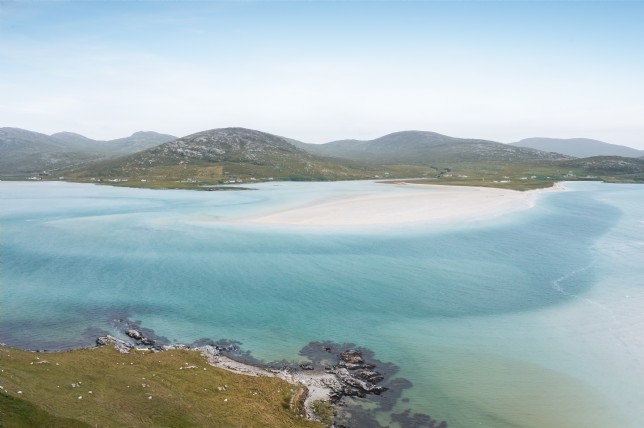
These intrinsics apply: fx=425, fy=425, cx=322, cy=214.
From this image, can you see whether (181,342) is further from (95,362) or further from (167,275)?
(167,275)

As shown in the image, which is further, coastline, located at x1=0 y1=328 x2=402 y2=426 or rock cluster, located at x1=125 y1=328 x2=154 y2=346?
rock cluster, located at x1=125 y1=328 x2=154 y2=346

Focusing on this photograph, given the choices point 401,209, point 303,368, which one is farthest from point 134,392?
point 401,209

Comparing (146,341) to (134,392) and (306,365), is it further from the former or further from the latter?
(306,365)

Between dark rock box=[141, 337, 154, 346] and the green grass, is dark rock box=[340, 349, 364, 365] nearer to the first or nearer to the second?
the green grass

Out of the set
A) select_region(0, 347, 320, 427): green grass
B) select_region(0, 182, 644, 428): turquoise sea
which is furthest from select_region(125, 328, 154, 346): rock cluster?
select_region(0, 347, 320, 427): green grass

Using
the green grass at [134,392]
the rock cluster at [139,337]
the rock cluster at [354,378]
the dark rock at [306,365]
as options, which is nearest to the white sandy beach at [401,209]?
the rock cluster at [139,337]
